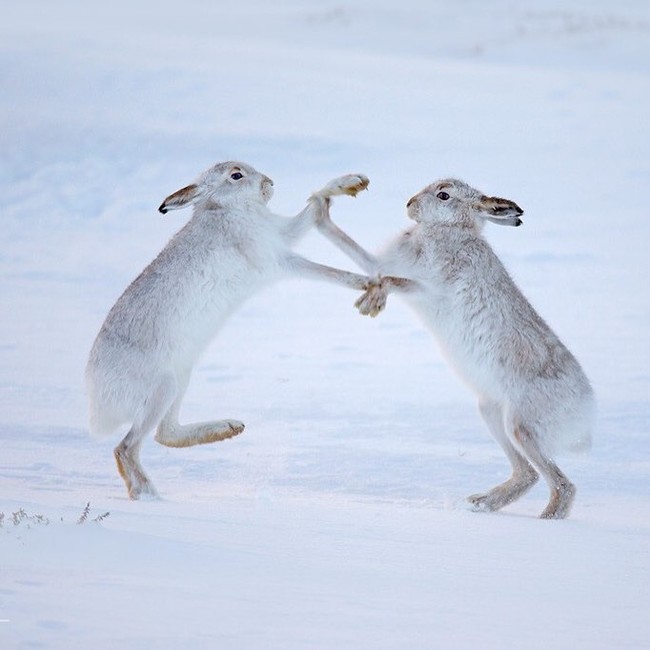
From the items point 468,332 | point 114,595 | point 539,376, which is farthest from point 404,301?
point 114,595

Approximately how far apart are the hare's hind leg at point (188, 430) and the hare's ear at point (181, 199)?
1.03m

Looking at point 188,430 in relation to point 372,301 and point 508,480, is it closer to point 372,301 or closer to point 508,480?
point 372,301

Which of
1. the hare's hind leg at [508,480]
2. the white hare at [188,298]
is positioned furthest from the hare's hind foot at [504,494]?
the white hare at [188,298]

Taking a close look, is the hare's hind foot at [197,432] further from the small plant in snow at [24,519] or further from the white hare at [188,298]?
the small plant in snow at [24,519]

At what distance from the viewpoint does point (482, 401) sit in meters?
6.83

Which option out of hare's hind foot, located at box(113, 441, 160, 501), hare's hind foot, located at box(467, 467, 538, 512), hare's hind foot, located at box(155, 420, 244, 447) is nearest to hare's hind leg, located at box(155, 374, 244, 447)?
hare's hind foot, located at box(155, 420, 244, 447)

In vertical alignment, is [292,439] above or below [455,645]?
below

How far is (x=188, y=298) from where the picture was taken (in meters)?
6.70

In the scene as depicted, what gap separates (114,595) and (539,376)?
11.0 ft

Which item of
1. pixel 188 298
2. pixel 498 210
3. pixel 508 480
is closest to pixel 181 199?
pixel 188 298

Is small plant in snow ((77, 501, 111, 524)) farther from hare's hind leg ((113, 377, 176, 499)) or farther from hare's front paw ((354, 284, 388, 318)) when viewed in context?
hare's front paw ((354, 284, 388, 318))

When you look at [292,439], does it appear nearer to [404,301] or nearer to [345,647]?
[404,301]

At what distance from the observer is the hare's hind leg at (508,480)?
21.5ft

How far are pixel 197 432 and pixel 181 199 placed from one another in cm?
140
